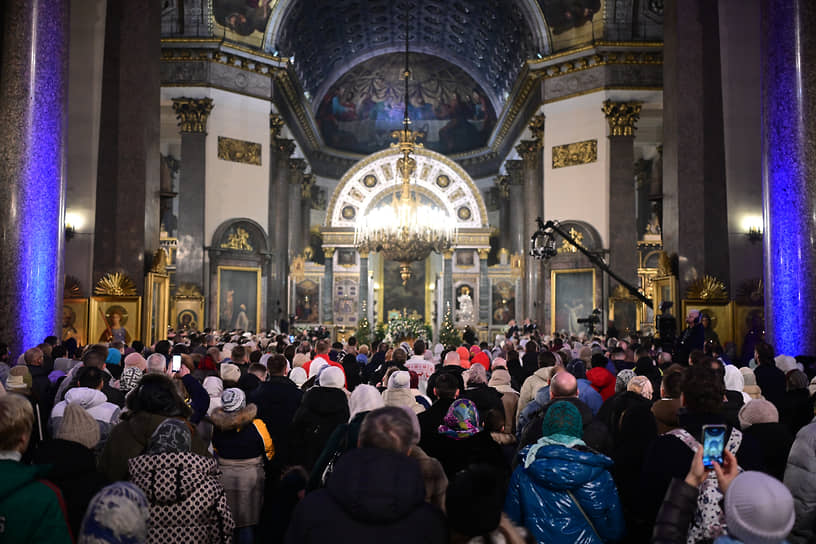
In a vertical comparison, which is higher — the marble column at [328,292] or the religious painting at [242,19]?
the religious painting at [242,19]

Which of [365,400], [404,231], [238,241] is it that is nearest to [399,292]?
[404,231]

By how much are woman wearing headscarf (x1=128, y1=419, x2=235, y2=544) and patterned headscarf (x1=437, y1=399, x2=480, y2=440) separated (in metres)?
1.48

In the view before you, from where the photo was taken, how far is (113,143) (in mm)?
15289

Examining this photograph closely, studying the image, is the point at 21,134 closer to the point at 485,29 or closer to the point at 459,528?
the point at 459,528

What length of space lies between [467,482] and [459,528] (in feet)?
0.61

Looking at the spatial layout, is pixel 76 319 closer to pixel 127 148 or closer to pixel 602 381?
pixel 127 148

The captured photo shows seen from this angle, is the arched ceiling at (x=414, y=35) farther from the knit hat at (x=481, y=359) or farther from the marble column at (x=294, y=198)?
the knit hat at (x=481, y=359)

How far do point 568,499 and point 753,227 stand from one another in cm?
1253

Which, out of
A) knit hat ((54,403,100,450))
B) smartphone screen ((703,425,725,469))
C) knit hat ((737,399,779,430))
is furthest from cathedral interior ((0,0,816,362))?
smartphone screen ((703,425,725,469))

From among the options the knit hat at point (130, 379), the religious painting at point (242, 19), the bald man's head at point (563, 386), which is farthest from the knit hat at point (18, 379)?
the religious painting at point (242, 19)

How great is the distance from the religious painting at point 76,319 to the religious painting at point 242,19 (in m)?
13.3

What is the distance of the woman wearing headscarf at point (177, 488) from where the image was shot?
3617 mm

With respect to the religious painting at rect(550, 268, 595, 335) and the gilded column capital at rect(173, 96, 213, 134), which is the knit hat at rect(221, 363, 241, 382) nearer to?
the religious painting at rect(550, 268, 595, 335)

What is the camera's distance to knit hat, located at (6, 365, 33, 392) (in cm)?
655
